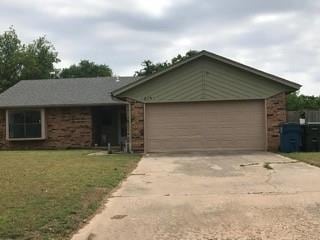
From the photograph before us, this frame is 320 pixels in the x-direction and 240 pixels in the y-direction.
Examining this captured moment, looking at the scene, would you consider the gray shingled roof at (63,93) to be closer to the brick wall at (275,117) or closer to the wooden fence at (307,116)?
the wooden fence at (307,116)

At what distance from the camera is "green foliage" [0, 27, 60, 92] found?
172 ft

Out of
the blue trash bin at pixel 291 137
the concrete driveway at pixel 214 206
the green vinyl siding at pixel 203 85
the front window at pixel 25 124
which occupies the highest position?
the green vinyl siding at pixel 203 85

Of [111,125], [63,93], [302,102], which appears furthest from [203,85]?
[302,102]

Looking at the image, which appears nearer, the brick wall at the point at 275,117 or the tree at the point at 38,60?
the brick wall at the point at 275,117

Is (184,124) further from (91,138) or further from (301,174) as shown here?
(301,174)

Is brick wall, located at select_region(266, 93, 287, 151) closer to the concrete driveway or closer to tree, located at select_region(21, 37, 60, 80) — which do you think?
the concrete driveway

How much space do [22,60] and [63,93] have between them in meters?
24.1

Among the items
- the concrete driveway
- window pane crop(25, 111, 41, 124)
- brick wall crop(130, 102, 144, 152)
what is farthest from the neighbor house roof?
window pane crop(25, 111, 41, 124)

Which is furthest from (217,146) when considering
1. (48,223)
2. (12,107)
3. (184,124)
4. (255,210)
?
(48,223)

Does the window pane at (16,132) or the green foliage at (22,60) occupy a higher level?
the green foliage at (22,60)

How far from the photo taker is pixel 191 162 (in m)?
17.2

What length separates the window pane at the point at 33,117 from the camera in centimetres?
2886

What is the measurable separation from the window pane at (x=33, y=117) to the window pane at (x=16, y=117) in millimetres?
312

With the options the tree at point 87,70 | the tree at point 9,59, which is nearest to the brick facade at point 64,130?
the tree at point 9,59
